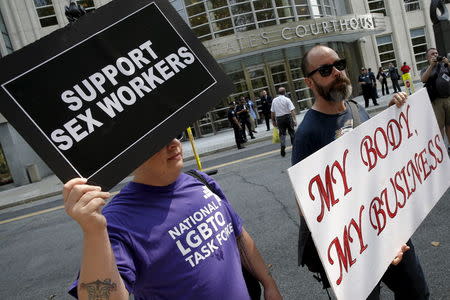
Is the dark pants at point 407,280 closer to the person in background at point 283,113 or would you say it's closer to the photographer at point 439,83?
the photographer at point 439,83

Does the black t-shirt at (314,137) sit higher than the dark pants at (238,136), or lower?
higher

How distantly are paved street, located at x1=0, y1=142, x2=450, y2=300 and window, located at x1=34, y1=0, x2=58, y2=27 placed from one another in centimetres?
1513

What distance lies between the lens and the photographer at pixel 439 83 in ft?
14.6

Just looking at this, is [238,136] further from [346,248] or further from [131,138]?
[131,138]

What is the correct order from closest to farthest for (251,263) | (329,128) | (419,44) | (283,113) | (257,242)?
(251,263)
(329,128)
(257,242)
(283,113)
(419,44)

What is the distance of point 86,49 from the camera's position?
1.16 meters

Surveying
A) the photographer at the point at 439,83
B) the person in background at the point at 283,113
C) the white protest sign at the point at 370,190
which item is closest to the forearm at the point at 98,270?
the white protest sign at the point at 370,190

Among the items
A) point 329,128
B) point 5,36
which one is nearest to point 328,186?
point 329,128

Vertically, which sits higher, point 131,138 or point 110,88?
point 110,88

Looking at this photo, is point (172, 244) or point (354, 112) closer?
point (172, 244)

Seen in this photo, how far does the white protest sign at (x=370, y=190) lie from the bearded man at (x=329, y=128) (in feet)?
0.54

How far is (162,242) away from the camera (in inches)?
49.1

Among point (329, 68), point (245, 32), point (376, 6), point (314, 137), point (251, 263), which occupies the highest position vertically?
point (376, 6)

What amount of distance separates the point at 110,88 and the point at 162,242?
0.57 meters
